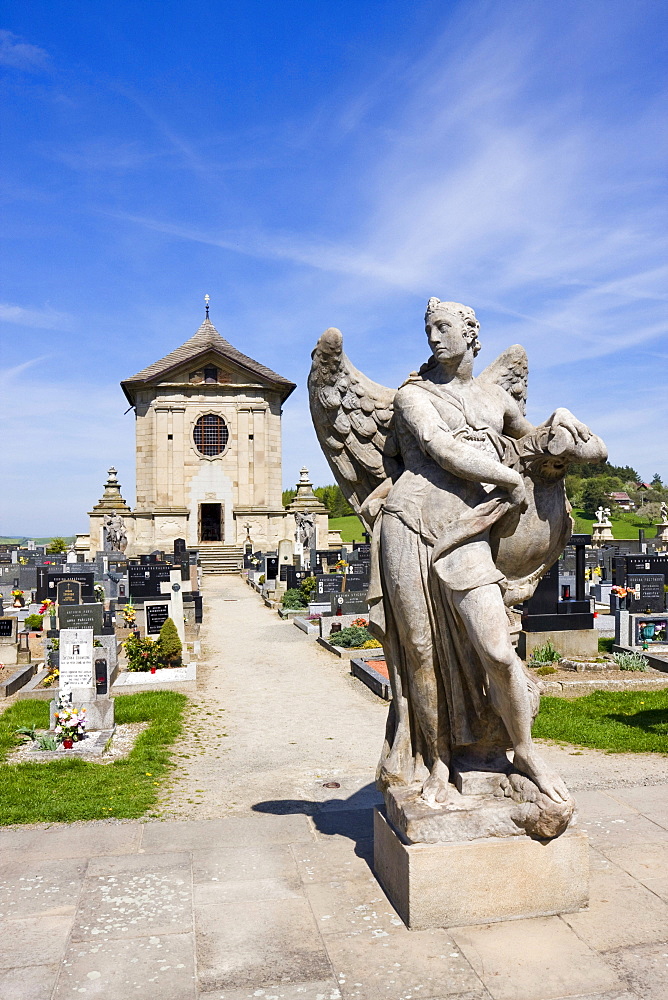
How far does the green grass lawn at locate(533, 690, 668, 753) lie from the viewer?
27.8 feet

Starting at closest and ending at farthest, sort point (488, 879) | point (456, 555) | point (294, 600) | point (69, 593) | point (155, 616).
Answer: point (488, 879) < point (456, 555) < point (155, 616) < point (69, 593) < point (294, 600)

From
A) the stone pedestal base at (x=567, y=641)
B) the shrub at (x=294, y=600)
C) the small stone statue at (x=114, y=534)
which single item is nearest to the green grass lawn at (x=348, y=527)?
the small stone statue at (x=114, y=534)

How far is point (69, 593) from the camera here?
18.3 meters

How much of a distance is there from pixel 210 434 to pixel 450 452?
4256 cm

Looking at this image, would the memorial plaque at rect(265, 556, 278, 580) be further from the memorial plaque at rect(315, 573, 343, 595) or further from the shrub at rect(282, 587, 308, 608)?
the memorial plaque at rect(315, 573, 343, 595)

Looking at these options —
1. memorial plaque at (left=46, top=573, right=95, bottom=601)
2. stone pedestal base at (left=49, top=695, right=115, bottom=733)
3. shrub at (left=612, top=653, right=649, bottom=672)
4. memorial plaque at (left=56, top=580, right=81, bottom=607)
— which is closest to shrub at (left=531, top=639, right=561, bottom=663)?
shrub at (left=612, top=653, right=649, bottom=672)

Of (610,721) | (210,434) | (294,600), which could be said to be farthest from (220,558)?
(610,721)

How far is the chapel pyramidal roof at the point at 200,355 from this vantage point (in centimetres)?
4438

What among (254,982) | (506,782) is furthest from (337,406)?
(254,982)

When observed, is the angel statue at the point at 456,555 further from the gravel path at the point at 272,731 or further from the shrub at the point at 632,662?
the shrub at the point at 632,662

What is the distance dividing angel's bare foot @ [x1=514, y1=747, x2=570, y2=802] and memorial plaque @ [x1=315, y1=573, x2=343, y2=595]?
53.6 feet

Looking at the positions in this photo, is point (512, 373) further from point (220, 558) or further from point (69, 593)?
point (220, 558)

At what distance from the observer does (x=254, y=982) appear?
344cm

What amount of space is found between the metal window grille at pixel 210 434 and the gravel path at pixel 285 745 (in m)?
31.0
